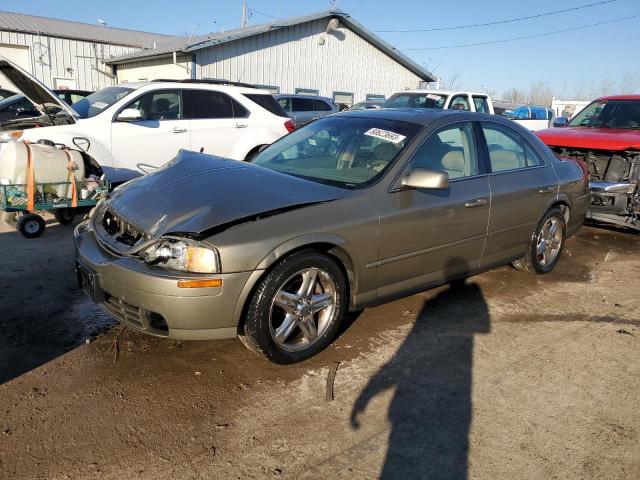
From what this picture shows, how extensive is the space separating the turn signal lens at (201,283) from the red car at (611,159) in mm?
5668

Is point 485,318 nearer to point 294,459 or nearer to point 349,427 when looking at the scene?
point 349,427

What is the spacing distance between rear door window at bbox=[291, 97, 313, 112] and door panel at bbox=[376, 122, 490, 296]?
11256mm

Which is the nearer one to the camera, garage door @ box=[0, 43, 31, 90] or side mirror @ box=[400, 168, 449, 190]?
side mirror @ box=[400, 168, 449, 190]

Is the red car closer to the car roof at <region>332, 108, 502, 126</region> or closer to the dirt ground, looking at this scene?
the dirt ground

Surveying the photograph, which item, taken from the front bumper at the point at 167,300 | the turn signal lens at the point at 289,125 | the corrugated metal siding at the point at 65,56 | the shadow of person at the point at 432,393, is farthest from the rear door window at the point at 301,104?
the corrugated metal siding at the point at 65,56

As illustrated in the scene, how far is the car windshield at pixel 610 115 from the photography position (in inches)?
318

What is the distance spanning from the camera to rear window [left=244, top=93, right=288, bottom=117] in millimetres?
8907

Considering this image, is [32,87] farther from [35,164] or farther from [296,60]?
[296,60]

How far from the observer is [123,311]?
321 centimetres

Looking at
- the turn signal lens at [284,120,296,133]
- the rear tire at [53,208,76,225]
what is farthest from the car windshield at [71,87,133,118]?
the turn signal lens at [284,120,296,133]

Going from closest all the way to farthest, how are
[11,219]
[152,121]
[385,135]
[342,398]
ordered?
1. [342,398]
2. [385,135]
3. [11,219]
4. [152,121]

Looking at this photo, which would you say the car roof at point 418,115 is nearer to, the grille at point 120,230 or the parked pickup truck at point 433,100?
the grille at point 120,230

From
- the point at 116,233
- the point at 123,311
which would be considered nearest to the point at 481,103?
the point at 116,233

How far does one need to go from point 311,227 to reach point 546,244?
10.4 feet
